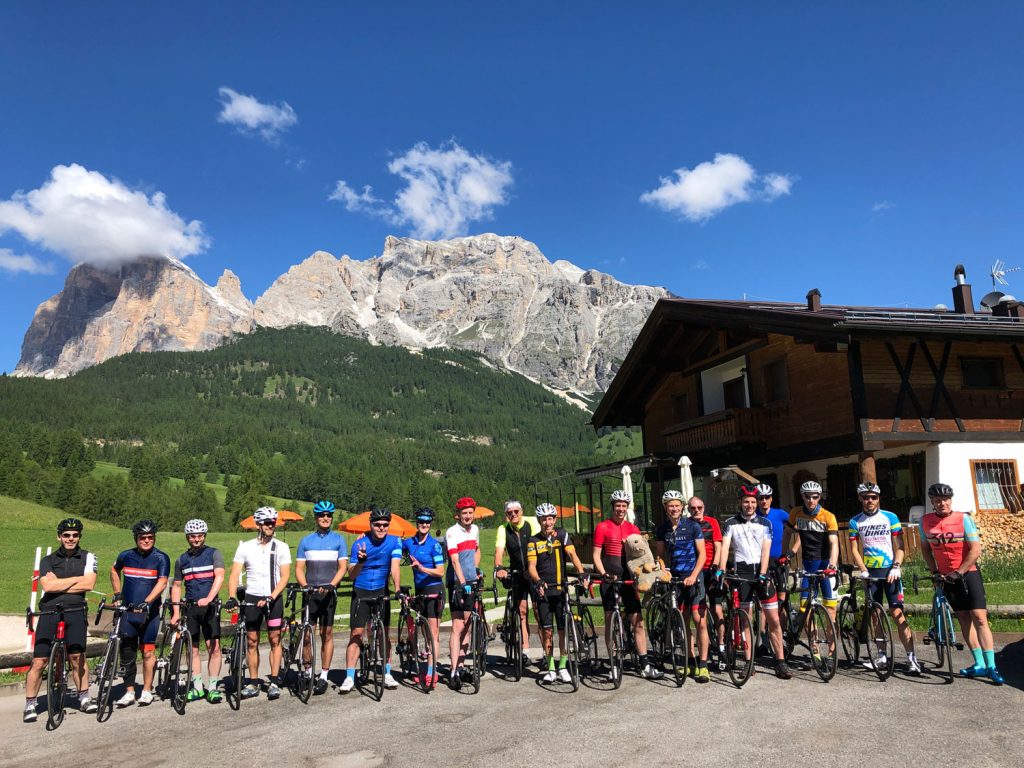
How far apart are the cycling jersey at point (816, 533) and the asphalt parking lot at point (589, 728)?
1322 millimetres

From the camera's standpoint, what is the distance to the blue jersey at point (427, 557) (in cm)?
927

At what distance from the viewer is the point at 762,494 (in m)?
9.02

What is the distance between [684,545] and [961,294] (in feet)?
79.8

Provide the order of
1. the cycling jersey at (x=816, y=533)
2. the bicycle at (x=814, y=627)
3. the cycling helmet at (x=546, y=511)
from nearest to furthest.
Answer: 1. the bicycle at (x=814, y=627)
2. the cycling jersey at (x=816, y=533)
3. the cycling helmet at (x=546, y=511)

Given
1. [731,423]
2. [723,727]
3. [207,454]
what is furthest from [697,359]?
[207,454]

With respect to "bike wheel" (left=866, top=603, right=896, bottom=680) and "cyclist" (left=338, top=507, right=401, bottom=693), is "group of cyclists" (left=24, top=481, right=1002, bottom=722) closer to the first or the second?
"cyclist" (left=338, top=507, right=401, bottom=693)

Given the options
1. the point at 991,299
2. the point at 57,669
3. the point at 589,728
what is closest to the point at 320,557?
the point at 57,669

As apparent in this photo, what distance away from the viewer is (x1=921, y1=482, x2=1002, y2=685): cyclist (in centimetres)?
793

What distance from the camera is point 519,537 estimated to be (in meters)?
9.26

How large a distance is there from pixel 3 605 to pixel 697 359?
23744 mm

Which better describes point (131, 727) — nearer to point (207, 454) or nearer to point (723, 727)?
point (723, 727)

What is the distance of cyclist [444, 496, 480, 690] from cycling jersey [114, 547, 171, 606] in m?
3.37

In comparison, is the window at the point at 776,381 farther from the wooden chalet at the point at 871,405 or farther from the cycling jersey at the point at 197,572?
the cycling jersey at the point at 197,572

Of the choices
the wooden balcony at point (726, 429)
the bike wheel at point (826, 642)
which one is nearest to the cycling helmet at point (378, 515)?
the bike wheel at point (826, 642)
